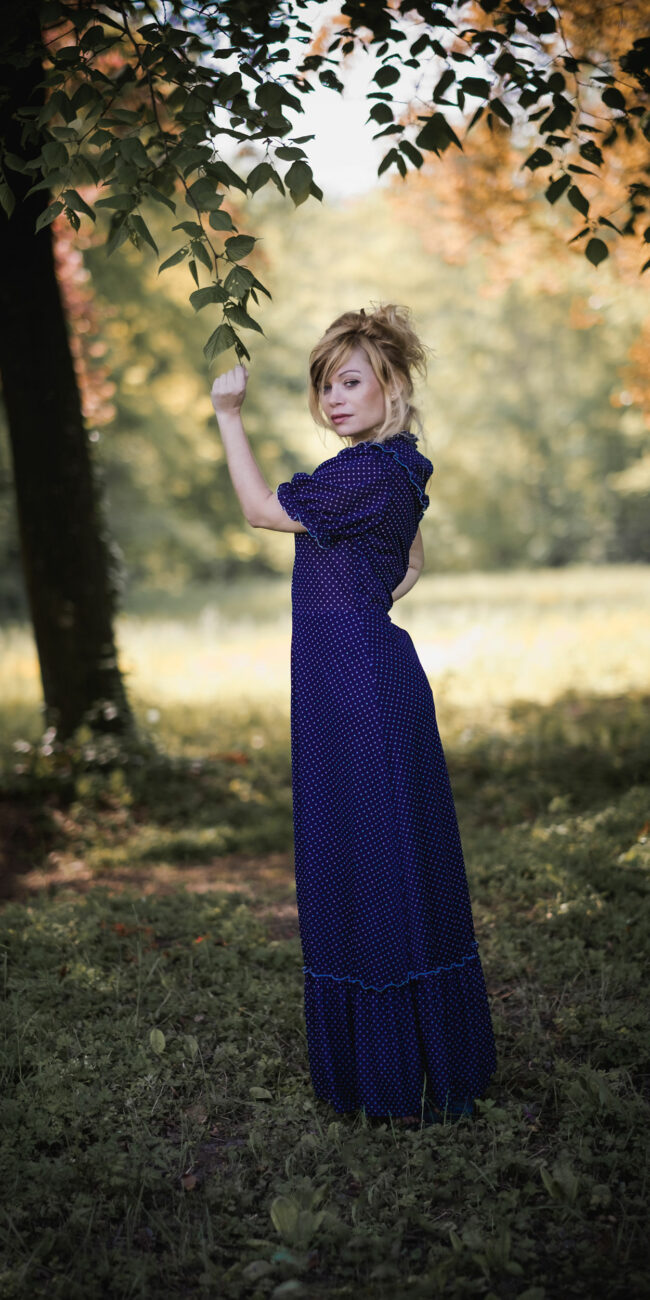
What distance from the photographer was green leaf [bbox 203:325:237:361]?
288 cm

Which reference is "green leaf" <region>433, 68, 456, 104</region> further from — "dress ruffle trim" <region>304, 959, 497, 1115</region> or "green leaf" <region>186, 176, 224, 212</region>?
"dress ruffle trim" <region>304, 959, 497, 1115</region>

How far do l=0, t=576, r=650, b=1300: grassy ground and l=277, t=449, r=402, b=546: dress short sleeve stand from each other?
5.66 feet

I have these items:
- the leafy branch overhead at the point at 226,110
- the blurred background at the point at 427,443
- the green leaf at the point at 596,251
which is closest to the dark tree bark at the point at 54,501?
the blurred background at the point at 427,443

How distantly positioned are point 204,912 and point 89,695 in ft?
9.31

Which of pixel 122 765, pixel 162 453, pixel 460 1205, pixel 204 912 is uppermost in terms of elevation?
pixel 162 453

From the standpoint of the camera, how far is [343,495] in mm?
2750

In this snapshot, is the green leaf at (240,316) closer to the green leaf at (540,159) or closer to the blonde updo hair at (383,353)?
the blonde updo hair at (383,353)

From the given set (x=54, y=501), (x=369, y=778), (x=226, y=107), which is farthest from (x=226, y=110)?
(x=54, y=501)

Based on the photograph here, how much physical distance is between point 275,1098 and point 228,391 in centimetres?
214

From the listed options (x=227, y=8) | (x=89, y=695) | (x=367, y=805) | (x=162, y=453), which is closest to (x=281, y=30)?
(x=227, y=8)

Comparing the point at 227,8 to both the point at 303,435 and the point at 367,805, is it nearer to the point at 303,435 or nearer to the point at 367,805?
the point at 367,805

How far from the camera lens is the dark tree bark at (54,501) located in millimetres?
6398

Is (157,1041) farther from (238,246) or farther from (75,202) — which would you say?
(75,202)

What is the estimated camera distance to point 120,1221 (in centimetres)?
245
